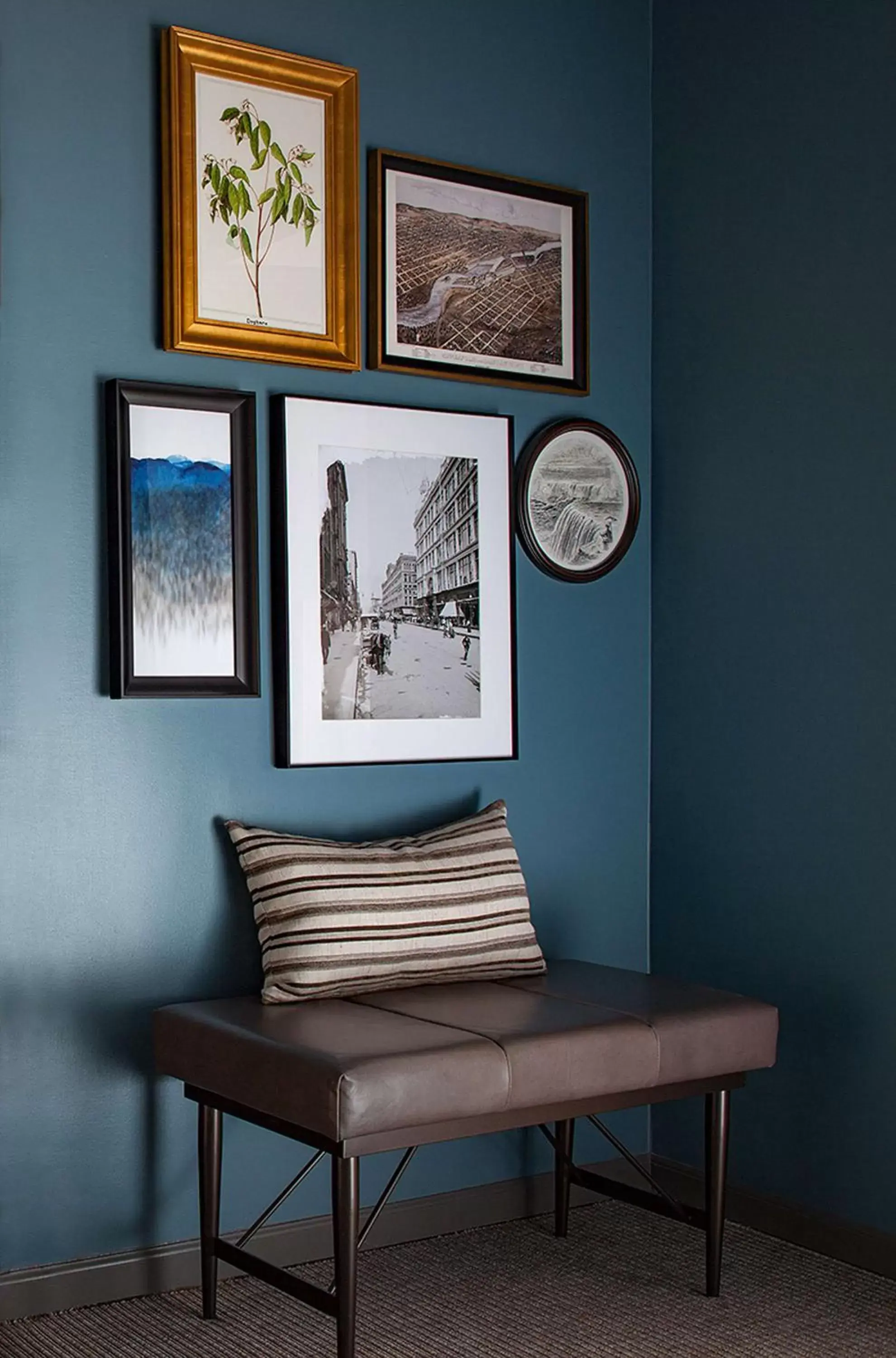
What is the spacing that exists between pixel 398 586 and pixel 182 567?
532 mm

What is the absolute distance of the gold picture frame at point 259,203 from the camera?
3.06m

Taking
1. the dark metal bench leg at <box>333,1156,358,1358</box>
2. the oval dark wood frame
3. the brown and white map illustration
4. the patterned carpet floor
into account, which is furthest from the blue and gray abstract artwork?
the patterned carpet floor

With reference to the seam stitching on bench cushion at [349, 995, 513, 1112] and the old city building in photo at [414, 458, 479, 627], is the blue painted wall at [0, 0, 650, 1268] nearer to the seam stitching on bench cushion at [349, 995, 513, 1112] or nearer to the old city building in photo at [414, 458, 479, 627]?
the old city building in photo at [414, 458, 479, 627]

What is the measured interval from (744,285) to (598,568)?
76cm

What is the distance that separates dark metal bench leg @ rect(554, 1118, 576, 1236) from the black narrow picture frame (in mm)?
1237

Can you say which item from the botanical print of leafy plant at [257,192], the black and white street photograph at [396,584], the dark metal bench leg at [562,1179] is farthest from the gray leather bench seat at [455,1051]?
the botanical print of leafy plant at [257,192]

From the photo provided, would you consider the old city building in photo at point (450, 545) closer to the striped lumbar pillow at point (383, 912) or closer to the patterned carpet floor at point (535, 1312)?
the striped lumbar pillow at point (383, 912)

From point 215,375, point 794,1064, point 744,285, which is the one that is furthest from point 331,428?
point 794,1064

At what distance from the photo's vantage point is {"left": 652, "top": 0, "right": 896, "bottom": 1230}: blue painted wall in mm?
3176

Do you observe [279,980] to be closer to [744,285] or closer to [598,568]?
[598,568]

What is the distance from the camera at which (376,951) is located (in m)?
2.96

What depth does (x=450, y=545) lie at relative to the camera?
136 inches

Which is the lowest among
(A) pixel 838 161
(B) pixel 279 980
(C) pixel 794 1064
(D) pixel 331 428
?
(C) pixel 794 1064

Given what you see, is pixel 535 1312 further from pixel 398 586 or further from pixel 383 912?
pixel 398 586
